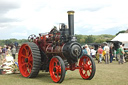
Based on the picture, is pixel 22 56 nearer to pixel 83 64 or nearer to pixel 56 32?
pixel 56 32

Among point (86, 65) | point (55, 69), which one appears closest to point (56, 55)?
point (55, 69)

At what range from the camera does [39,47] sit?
8188 millimetres

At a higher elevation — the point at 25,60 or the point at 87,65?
the point at 25,60

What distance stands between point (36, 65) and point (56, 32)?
1495 millimetres

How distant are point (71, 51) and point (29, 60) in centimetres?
207

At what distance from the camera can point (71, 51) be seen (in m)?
6.73

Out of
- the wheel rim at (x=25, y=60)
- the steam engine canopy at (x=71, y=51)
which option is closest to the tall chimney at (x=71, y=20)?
the steam engine canopy at (x=71, y=51)

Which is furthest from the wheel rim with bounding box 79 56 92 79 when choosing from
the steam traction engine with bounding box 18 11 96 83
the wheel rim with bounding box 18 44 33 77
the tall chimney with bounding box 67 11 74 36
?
the wheel rim with bounding box 18 44 33 77

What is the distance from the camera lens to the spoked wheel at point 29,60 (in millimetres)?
7414

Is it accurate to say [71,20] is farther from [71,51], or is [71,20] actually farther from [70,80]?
[70,80]

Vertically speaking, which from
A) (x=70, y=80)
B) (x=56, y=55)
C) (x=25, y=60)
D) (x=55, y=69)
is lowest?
(x=70, y=80)

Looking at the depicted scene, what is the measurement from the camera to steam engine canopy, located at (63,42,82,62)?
6.75 meters

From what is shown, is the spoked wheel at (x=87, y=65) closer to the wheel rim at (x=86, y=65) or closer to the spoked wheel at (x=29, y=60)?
the wheel rim at (x=86, y=65)

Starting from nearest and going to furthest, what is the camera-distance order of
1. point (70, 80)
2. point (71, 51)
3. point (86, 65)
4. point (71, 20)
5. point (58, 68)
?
point (58, 68), point (71, 51), point (71, 20), point (70, 80), point (86, 65)
